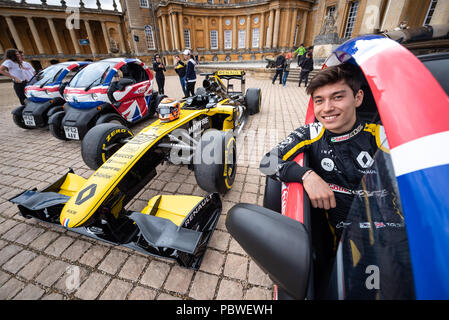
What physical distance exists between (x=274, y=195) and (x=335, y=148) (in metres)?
0.62

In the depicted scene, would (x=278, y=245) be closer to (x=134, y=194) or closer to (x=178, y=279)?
(x=178, y=279)

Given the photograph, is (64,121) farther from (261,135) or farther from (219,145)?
(261,135)

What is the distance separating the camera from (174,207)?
1.99 metres

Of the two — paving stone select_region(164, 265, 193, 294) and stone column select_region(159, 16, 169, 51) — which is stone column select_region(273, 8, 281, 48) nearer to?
stone column select_region(159, 16, 169, 51)

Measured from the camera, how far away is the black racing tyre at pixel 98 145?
2631mm

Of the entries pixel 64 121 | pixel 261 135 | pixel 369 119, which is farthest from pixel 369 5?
pixel 64 121

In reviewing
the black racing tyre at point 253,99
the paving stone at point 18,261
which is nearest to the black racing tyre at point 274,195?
the paving stone at point 18,261

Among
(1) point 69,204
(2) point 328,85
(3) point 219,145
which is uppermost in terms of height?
(2) point 328,85

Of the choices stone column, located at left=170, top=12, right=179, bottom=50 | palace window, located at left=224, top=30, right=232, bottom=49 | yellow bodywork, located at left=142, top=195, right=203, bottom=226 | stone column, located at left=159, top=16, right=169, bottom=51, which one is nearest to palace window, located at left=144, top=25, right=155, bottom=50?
stone column, located at left=159, top=16, right=169, bottom=51

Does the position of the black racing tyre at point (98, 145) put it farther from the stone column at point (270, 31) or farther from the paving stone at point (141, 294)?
the stone column at point (270, 31)

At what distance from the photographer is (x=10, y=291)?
5.38ft

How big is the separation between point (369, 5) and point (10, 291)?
78.1 ft
